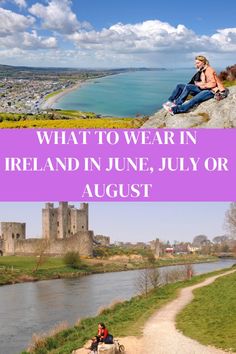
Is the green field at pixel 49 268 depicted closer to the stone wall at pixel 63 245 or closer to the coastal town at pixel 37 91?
the stone wall at pixel 63 245

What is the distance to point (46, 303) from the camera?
23.4 metres

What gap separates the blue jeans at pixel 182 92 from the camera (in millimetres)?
10750

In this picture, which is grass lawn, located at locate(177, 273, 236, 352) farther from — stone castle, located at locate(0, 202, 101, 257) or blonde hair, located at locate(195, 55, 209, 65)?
stone castle, located at locate(0, 202, 101, 257)

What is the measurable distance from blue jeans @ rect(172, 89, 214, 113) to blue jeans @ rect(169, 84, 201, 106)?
77mm

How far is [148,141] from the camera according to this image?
34.8 feet

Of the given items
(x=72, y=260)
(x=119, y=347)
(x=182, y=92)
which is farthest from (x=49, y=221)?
(x=182, y=92)

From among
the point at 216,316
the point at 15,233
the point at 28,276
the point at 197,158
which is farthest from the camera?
the point at 15,233

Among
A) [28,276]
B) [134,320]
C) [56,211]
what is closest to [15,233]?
[56,211]

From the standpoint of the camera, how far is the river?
1690 centimetres

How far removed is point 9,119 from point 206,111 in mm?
10469

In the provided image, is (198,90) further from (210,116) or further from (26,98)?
(26,98)

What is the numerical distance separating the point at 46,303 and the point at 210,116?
14.7 metres

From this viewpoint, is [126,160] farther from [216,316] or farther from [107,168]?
[216,316]

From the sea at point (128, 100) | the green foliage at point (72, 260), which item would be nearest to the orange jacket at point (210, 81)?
the sea at point (128, 100)
